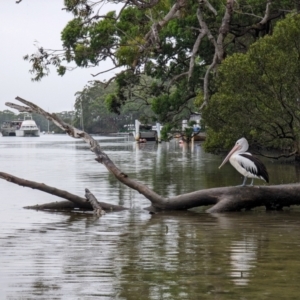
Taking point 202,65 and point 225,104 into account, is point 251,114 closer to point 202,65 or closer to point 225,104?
point 225,104

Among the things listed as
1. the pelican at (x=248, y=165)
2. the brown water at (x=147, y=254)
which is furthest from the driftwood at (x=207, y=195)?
the pelican at (x=248, y=165)

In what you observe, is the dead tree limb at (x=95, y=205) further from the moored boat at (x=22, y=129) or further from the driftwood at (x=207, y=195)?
the moored boat at (x=22, y=129)

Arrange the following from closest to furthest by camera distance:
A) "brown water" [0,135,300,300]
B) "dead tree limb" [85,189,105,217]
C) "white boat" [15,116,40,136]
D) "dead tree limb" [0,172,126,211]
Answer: "brown water" [0,135,300,300], "dead tree limb" [0,172,126,211], "dead tree limb" [85,189,105,217], "white boat" [15,116,40,136]

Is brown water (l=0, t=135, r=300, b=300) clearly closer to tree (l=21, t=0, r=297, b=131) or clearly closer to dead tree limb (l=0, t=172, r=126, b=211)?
dead tree limb (l=0, t=172, r=126, b=211)

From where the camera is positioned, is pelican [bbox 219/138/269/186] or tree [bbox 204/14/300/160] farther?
tree [bbox 204/14/300/160]

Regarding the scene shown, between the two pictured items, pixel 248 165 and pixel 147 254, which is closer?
pixel 147 254

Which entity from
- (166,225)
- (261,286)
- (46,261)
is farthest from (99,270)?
(166,225)

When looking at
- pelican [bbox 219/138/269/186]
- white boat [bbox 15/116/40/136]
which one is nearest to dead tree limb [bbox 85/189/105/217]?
pelican [bbox 219/138/269/186]

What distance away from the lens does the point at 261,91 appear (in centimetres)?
3203

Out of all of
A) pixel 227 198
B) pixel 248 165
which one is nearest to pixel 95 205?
pixel 227 198

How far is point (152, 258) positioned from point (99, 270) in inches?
46.1

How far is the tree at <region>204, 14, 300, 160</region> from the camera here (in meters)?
30.6

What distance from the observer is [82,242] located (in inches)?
516

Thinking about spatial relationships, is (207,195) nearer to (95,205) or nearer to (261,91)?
(95,205)
